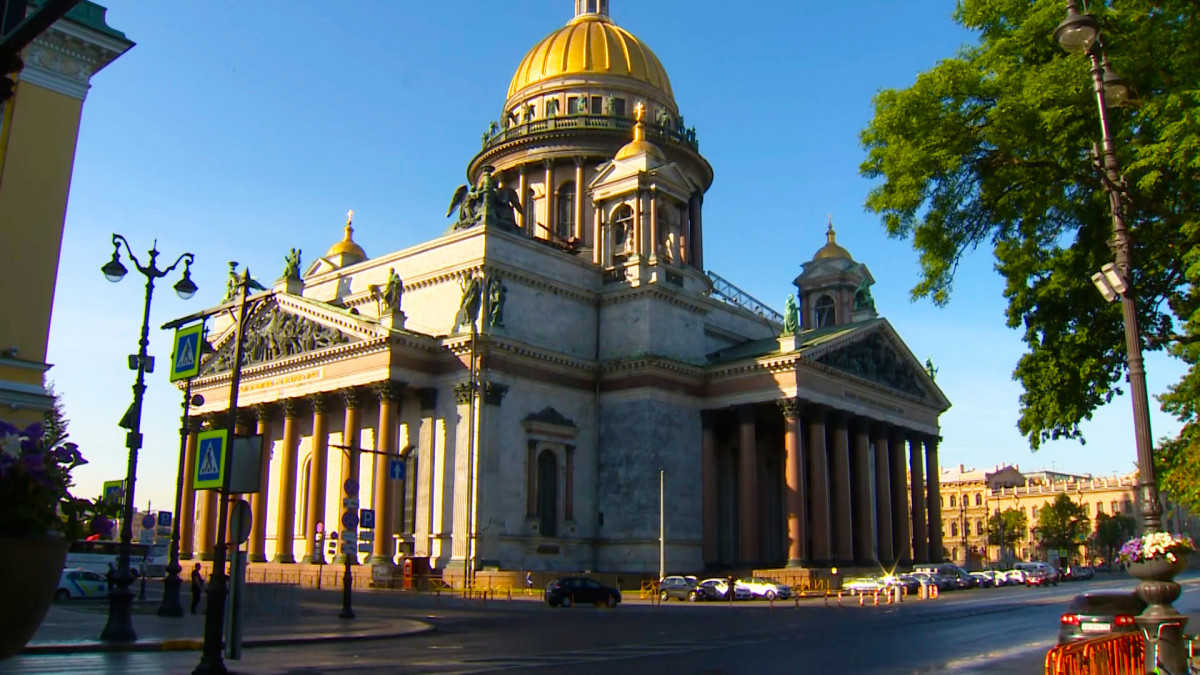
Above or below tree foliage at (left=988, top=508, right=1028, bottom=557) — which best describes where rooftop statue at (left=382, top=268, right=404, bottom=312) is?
above

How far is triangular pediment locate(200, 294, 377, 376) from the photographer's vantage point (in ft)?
163

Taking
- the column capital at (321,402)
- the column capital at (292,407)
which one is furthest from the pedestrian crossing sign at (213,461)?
the column capital at (292,407)

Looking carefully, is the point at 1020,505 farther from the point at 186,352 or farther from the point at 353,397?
the point at 186,352

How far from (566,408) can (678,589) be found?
1157 cm

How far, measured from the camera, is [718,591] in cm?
4431

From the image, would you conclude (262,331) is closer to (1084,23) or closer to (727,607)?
(727,607)

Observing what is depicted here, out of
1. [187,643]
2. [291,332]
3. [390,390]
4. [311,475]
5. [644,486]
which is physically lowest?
[187,643]

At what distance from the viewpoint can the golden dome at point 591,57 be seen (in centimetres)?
7019

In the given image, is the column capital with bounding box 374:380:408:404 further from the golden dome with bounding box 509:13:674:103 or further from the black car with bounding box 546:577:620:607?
the golden dome with bounding box 509:13:674:103

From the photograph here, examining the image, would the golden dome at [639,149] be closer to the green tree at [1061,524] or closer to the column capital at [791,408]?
the column capital at [791,408]

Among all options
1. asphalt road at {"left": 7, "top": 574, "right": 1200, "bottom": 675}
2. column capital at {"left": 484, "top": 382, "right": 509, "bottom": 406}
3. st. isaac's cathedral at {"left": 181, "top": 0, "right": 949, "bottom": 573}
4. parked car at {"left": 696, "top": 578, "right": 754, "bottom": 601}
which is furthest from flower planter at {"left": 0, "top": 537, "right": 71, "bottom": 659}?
column capital at {"left": 484, "top": 382, "right": 509, "bottom": 406}

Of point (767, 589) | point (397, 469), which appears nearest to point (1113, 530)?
point (767, 589)

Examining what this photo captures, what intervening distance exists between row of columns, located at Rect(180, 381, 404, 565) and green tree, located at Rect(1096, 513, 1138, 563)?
321 feet

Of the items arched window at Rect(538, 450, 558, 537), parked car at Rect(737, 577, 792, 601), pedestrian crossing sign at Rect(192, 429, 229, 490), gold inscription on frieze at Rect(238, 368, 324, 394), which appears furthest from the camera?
gold inscription on frieze at Rect(238, 368, 324, 394)
